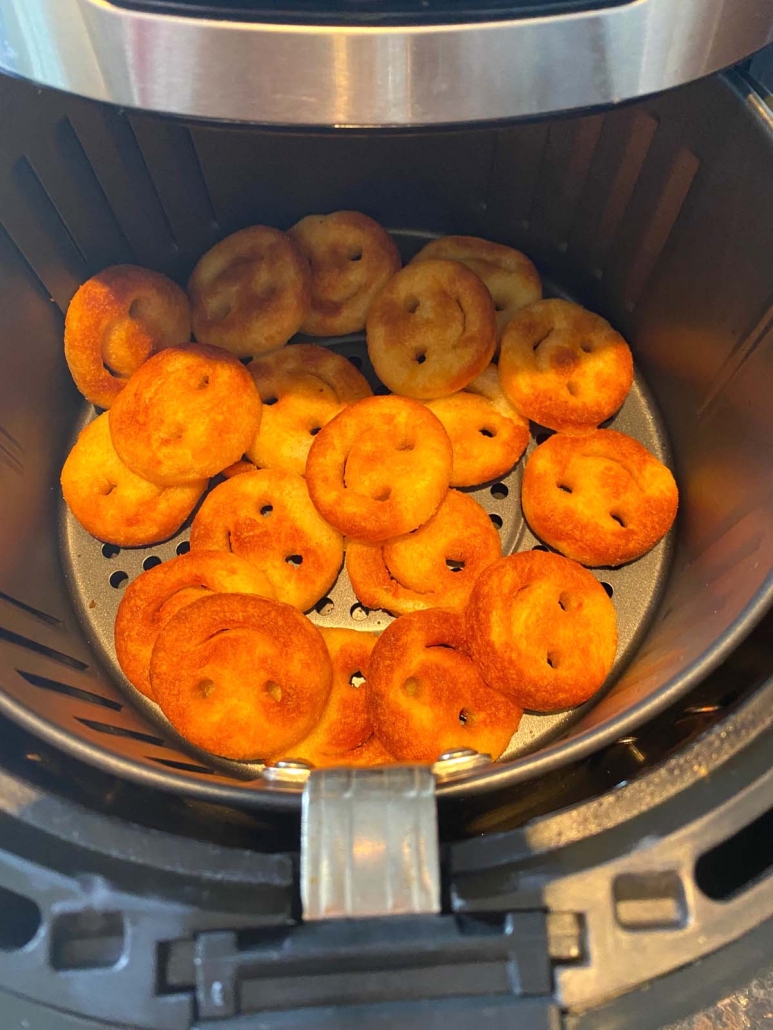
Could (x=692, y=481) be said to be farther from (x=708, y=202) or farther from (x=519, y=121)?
(x=519, y=121)

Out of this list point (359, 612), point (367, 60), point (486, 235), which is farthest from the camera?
point (486, 235)

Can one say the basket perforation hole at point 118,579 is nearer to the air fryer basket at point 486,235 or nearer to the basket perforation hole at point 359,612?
the air fryer basket at point 486,235

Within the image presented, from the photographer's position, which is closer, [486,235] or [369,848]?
[369,848]

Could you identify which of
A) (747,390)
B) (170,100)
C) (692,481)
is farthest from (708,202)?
(170,100)

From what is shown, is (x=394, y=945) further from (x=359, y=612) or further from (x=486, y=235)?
(x=486, y=235)

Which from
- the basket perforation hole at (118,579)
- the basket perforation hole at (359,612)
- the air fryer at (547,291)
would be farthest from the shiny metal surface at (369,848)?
the basket perforation hole at (118,579)

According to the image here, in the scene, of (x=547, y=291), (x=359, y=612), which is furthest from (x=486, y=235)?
(x=359, y=612)

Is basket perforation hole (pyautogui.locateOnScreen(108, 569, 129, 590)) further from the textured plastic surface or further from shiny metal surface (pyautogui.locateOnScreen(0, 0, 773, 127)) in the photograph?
shiny metal surface (pyautogui.locateOnScreen(0, 0, 773, 127))

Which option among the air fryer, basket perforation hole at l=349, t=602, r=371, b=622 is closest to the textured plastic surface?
the air fryer
